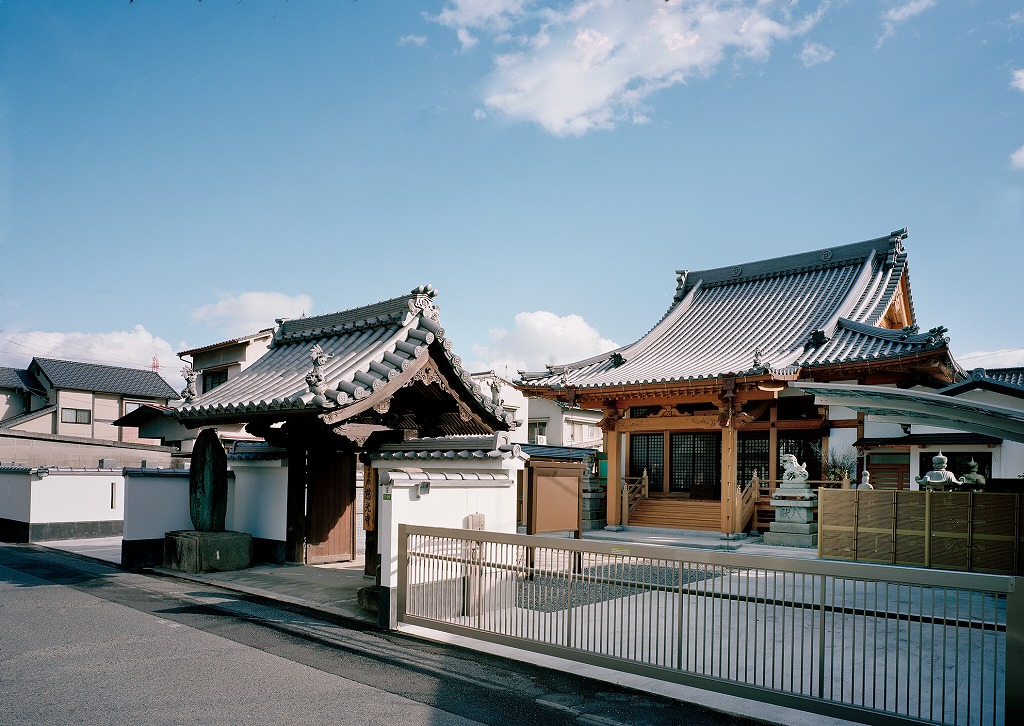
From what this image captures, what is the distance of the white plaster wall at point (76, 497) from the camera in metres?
18.3

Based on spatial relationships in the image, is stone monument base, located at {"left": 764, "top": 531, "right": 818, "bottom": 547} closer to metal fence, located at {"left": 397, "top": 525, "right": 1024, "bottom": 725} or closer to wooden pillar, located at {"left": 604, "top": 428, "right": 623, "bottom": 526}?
wooden pillar, located at {"left": 604, "top": 428, "right": 623, "bottom": 526}

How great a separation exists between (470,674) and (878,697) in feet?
11.7

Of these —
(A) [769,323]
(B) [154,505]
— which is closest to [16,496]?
(B) [154,505]

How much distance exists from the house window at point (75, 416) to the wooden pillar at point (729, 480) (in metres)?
38.2

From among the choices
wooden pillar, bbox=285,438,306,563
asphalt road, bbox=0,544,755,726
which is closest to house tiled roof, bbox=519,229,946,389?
wooden pillar, bbox=285,438,306,563

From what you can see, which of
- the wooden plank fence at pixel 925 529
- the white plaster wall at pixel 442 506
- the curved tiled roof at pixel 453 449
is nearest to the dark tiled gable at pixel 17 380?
the curved tiled roof at pixel 453 449

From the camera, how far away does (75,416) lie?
137 feet

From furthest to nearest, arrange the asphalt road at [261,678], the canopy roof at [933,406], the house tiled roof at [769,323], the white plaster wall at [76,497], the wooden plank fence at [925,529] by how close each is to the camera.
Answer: the house tiled roof at [769,323] < the white plaster wall at [76,497] < the wooden plank fence at [925,529] < the canopy roof at [933,406] < the asphalt road at [261,678]

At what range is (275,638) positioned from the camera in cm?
814

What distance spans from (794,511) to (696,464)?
6.09 metres

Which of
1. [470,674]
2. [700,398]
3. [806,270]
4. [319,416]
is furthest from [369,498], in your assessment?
[806,270]

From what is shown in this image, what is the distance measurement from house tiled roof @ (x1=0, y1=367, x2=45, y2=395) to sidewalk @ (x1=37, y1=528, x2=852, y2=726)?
96.0 feet

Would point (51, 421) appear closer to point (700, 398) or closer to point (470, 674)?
point (700, 398)

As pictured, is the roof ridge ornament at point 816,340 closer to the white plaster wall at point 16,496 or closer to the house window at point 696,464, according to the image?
the house window at point 696,464
